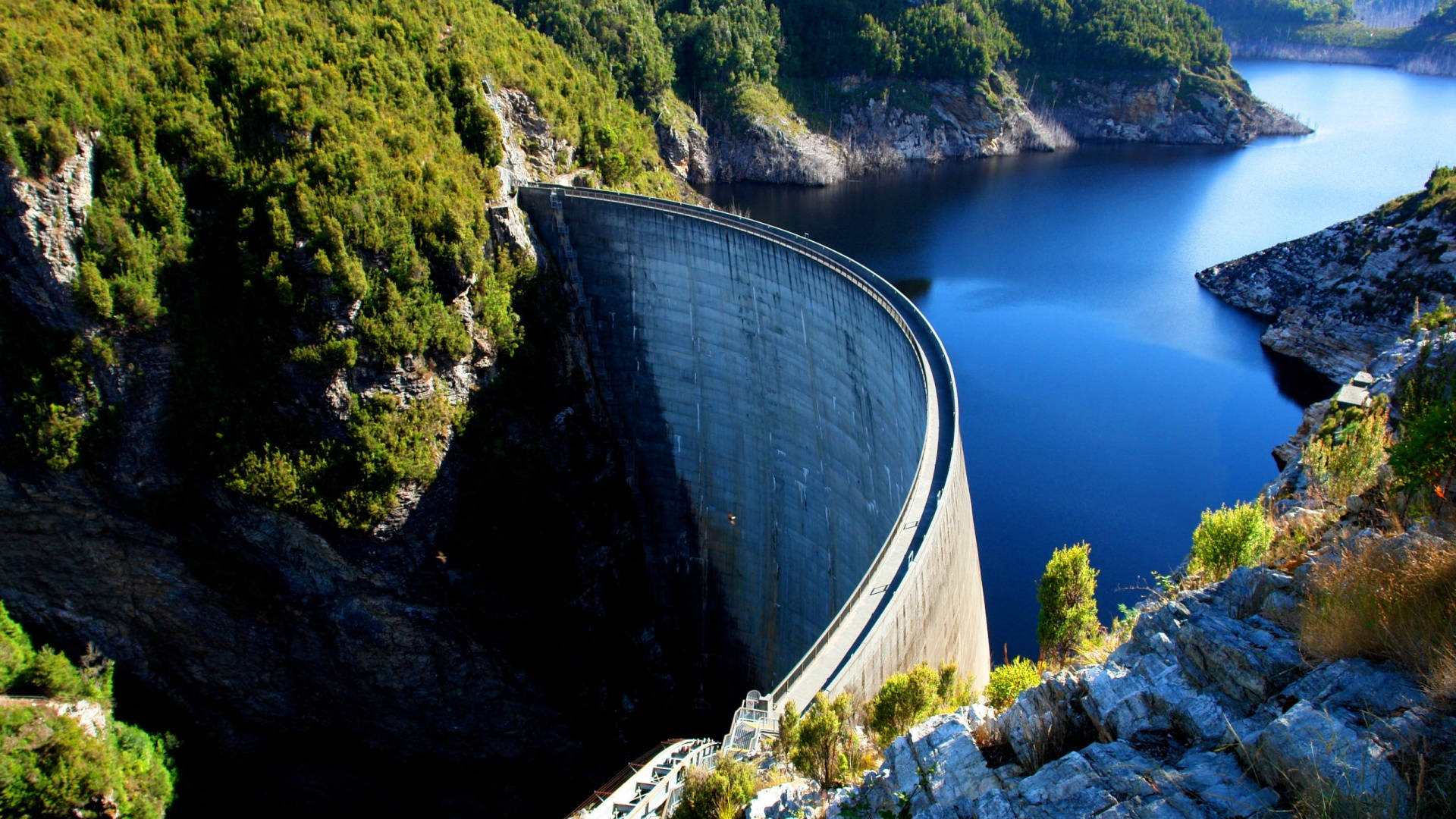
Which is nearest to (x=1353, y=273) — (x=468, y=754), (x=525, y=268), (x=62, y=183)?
(x=525, y=268)

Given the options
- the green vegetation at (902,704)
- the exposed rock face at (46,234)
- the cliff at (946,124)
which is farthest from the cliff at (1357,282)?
the exposed rock face at (46,234)

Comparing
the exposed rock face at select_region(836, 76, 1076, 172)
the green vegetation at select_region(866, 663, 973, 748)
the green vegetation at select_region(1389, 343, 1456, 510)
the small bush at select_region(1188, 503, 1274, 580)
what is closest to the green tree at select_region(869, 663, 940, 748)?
the green vegetation at select_region(866, 663, 973, 748)

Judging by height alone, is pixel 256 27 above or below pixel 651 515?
above

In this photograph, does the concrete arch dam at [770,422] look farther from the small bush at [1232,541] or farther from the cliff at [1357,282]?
the cliff at [1357,282]

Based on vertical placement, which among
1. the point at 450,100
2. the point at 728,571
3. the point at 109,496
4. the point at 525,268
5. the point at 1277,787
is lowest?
the point at 728,571

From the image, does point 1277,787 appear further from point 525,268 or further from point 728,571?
point 525,268

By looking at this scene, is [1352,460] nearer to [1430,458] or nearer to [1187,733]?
[1430,458]
